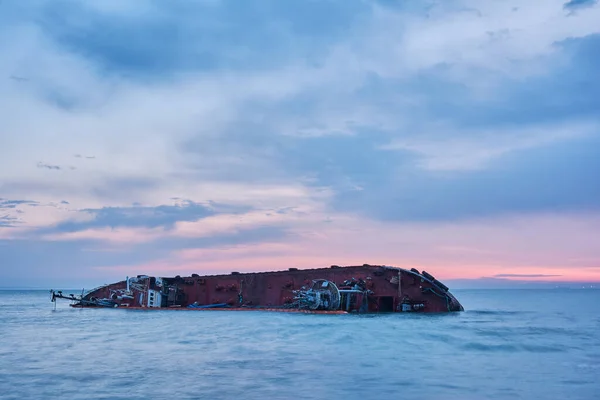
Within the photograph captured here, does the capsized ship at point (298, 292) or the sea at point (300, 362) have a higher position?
the capsized ship at point (298, 292)

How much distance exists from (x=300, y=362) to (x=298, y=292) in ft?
68.0

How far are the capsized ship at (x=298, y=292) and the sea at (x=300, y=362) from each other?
6.40 meters

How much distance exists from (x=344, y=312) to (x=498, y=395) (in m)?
22.5

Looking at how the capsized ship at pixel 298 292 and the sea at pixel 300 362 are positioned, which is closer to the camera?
the sea at pixel 300 362

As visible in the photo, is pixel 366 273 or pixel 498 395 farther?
pixel 366 273

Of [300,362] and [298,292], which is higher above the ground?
[298,292]

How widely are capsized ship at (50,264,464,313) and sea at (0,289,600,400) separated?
6.40m

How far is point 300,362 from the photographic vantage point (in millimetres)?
17453

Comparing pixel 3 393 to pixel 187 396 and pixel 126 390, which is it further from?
pixel 187 396

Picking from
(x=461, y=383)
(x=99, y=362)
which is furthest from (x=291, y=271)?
(x=461, y=383)

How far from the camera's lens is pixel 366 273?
121 feet

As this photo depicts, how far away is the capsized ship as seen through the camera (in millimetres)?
36312

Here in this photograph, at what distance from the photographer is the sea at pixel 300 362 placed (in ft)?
42.8

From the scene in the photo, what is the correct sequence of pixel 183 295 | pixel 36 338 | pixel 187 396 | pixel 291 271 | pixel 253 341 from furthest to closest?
pixel 183 295, pixel 291 271, pixel 36 338, pixel 253 341, pixel 187 396
